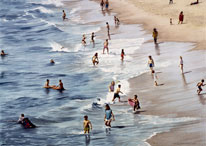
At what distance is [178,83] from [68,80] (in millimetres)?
8227

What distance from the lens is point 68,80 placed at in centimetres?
2817

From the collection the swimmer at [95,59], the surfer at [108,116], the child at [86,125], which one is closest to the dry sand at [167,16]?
the swimmer at [95,59]

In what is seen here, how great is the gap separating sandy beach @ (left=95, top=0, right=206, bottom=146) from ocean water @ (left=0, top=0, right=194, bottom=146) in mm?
711

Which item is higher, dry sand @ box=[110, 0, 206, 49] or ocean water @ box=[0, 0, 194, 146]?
dry sand @ box=[110, 0, 206, 49]

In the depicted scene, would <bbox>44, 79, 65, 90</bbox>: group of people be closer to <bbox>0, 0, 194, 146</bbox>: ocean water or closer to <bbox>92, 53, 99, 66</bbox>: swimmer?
<bbox>0, 0, 194, 146</bbox>: ocean water

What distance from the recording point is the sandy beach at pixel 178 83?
16344mm

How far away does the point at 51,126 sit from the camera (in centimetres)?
1947

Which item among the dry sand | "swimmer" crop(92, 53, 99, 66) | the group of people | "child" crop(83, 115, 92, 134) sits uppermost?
the dry sand

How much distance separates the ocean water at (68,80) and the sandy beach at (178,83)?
2.33 feet

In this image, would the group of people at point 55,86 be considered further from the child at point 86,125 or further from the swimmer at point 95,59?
the child at point 86,125

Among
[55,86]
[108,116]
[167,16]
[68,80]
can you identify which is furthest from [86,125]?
[167,16]

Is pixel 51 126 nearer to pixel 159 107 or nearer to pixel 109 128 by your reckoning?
pixel 109 128

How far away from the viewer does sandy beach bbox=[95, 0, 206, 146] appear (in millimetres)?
16344

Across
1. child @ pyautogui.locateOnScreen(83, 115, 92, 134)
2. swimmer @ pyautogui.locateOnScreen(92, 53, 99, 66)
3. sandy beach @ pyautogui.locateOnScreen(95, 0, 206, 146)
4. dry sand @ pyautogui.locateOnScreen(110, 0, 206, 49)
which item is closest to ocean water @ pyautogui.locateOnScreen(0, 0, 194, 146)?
child @ pyautogui.locateOnScreen(83, 115, 92, 134)
